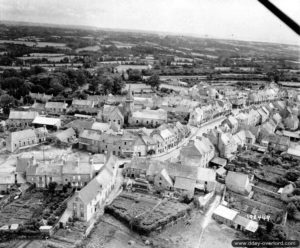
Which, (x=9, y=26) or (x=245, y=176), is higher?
(x=9, y=26)

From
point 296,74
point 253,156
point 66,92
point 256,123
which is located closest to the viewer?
point 253,156

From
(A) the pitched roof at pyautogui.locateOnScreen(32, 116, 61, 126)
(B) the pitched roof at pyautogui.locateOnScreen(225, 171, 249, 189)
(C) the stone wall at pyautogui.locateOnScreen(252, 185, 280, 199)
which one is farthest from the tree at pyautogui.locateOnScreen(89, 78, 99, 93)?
(C) the stone wall at pyautogui.locateOnScreen(252, 185, 280, 199)

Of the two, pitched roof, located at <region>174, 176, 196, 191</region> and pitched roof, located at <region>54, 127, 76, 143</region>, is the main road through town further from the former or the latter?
pitched roof, located at <region>54, 127, 76, 143</region>

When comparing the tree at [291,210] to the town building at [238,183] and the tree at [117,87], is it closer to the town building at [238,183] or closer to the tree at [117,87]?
the town building at [238,183]

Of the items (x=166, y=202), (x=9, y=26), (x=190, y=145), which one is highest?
(x=9, y=26)

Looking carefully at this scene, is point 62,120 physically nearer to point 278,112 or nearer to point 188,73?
point 278,112

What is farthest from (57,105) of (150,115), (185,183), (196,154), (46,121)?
(185,183)

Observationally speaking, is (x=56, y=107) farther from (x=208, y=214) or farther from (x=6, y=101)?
(x=208, y=214)

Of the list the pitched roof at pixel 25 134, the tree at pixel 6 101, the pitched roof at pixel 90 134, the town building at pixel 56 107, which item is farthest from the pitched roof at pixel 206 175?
the tree at pixel 6 101

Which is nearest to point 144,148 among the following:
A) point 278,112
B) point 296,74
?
point 278,112

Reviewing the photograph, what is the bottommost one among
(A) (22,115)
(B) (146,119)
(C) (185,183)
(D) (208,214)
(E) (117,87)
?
(D) (208,214)

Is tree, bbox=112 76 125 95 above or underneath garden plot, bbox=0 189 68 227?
above
